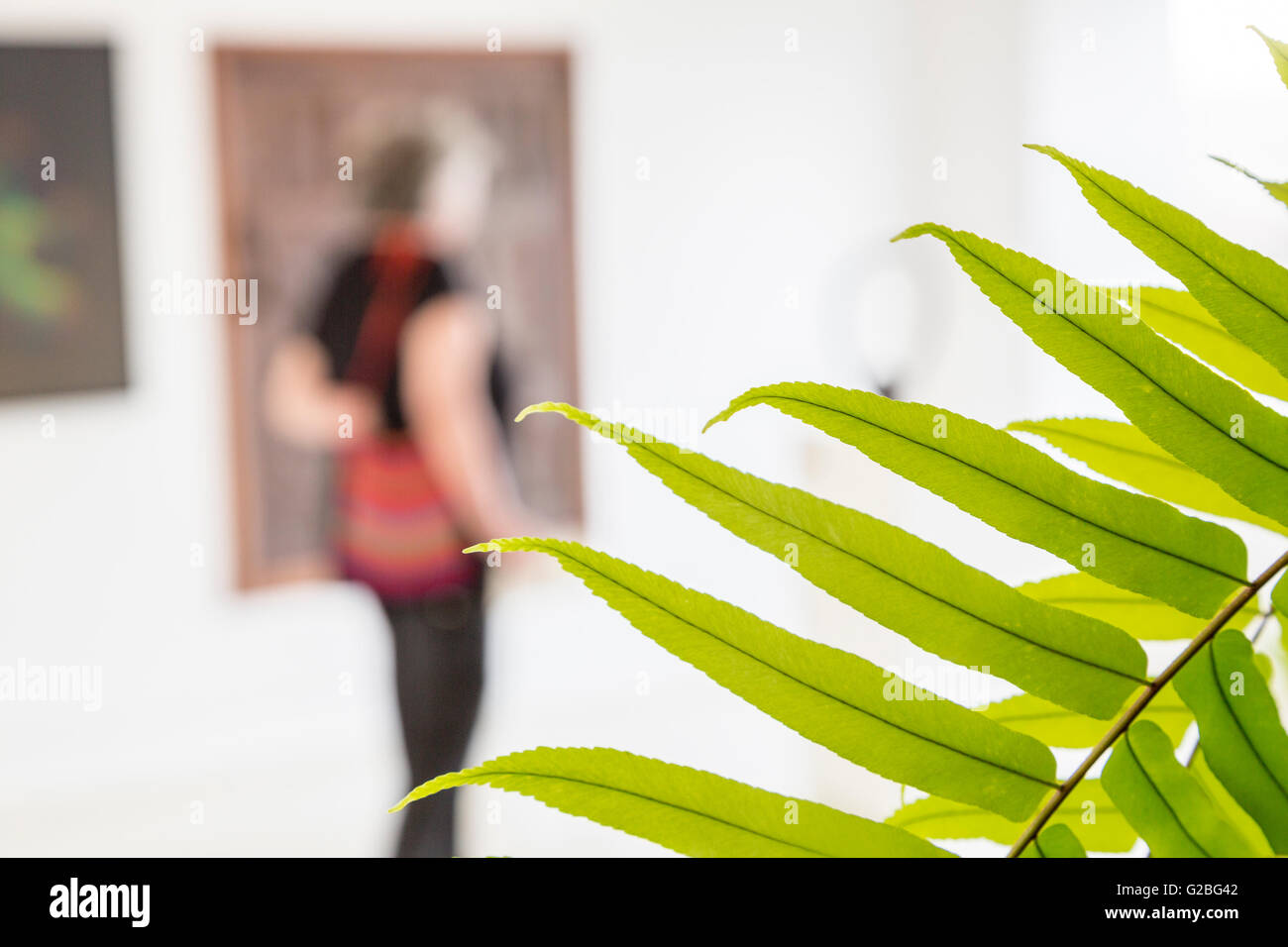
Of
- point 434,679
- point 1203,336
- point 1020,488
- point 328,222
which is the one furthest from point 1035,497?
point 328,222

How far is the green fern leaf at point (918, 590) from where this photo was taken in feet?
0.75

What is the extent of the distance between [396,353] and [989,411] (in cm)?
216

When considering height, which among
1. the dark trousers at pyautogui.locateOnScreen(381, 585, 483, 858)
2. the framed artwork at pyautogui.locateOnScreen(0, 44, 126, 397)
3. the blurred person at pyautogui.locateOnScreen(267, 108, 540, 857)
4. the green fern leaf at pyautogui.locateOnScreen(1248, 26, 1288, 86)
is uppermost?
the framed artwork at pyautogui.locateOnScreen(0, 44, 126, 397)

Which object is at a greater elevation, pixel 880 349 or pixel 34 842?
pixel 880 349

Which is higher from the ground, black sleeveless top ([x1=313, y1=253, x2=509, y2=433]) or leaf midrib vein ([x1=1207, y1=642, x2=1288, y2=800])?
black sleeveless top ([x1=313, y1=253, x2=509, y2=433])

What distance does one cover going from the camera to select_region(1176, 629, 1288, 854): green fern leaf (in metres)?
0.24

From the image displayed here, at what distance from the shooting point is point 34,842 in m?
2.82

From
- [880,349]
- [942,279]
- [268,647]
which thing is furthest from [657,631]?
[942,279]

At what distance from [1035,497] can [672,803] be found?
0.10 metres

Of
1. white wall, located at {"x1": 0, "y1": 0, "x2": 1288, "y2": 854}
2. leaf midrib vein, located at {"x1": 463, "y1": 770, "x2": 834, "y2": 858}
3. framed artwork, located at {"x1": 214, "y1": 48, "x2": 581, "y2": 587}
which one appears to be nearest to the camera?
leaf midrib vein, located at {"x1": 463, "y1": 770, "x2": 834, "y2": 858}

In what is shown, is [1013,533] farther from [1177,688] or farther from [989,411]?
[989,411]

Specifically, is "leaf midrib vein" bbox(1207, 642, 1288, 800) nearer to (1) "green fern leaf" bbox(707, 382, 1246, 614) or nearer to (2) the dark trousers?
(1) "green fern leaf" bbox(707, 382, 1246, 614)

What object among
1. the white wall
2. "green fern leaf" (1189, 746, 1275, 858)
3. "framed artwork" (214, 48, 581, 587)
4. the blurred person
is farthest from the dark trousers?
"green fern leaf" (1189, 746, 1275, 858)

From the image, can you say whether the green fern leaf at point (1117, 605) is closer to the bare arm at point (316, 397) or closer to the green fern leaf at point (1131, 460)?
the green fern leaf at point (1131, 460)
